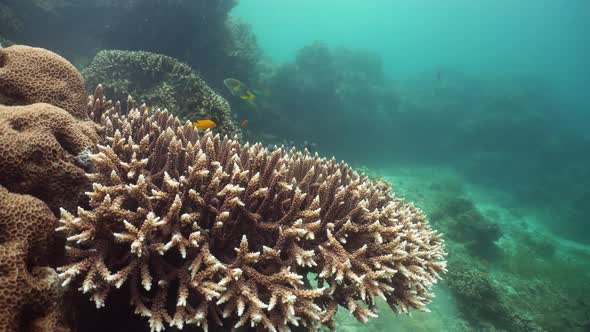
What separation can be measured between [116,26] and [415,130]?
932 inches

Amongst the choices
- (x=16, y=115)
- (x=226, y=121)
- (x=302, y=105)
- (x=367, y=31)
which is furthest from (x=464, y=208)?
(x=367, y=31)

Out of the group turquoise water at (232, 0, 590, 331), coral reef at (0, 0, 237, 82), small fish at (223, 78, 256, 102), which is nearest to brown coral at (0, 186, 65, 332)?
turquoise water at (232, 0, 590, 331)

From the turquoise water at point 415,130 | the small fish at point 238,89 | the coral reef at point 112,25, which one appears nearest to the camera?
the turquoise water at point 415,130

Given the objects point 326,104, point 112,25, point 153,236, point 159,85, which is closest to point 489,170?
point 326,104

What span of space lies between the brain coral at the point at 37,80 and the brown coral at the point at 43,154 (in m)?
0.44

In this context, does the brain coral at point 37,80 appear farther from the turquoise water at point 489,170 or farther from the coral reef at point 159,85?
the turquoise water at point 489,170

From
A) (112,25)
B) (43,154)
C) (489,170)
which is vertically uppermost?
(489,170)

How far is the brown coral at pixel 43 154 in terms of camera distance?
2199 millimetres

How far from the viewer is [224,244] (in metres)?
2.77

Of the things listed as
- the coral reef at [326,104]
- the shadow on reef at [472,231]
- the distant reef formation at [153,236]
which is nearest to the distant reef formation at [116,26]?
the coral reef at [326,104]

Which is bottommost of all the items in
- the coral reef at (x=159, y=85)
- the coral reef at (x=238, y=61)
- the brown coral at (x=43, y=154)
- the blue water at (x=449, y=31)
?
the brown coral at (x=43, y=154)

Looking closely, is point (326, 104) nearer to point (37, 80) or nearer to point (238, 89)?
point (238, 89)

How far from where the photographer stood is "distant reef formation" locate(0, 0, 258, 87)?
10.8 m

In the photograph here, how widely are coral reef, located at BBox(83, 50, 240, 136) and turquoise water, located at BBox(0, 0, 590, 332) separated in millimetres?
36
